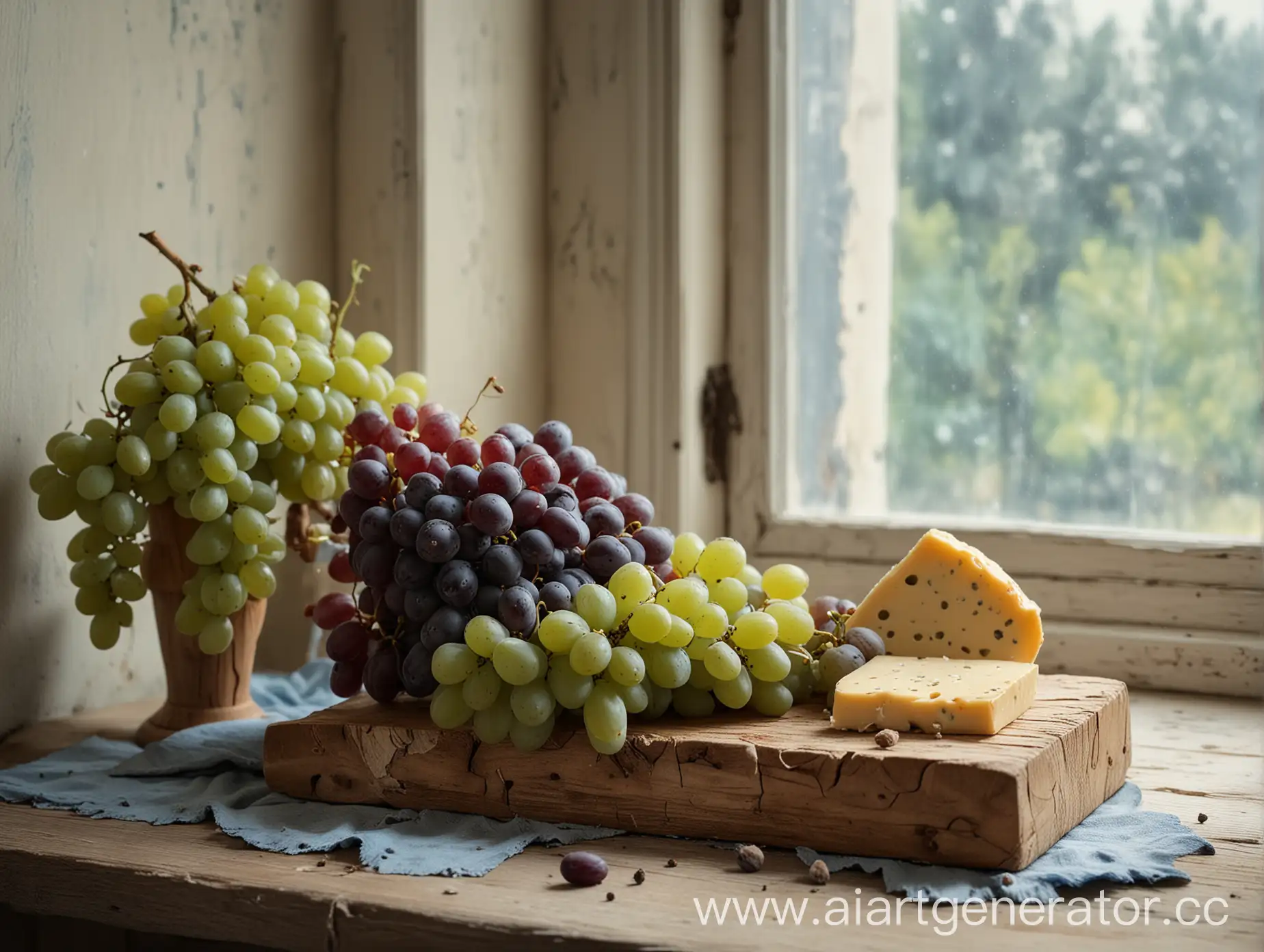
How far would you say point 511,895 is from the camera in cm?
93

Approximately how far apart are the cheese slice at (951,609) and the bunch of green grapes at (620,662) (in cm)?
9

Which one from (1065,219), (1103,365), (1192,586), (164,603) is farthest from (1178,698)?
(164,603)

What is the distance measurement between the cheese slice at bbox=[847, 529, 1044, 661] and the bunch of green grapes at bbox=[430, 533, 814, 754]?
0.09 m

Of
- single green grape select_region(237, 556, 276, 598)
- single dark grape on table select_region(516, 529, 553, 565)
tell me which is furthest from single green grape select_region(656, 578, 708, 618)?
Answer: single green grape select_region(237, 556, 276, 598)

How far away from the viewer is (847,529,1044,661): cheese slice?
3.74 ft

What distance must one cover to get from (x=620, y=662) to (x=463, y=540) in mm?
184

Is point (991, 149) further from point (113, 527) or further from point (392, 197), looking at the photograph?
point (113, 527)

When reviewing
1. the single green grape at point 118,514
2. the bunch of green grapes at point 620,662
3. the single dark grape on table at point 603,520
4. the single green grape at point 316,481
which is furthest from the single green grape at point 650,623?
the single green grape at point 118,514

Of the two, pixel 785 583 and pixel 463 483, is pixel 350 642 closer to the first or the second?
pixel 463 483

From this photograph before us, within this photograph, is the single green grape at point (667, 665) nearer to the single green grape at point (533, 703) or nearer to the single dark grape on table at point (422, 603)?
the single green grape at point (533, 703)

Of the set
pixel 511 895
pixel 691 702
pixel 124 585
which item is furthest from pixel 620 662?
pixel 124 585

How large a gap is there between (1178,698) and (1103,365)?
16.9 inches

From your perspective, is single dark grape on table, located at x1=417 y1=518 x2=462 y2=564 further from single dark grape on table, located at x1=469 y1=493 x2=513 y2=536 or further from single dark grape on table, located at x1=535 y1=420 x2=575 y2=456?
single dark grape on table, located at x1=535 y1=420 x2=575 y2=456

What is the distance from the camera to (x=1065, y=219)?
5.42 ft
